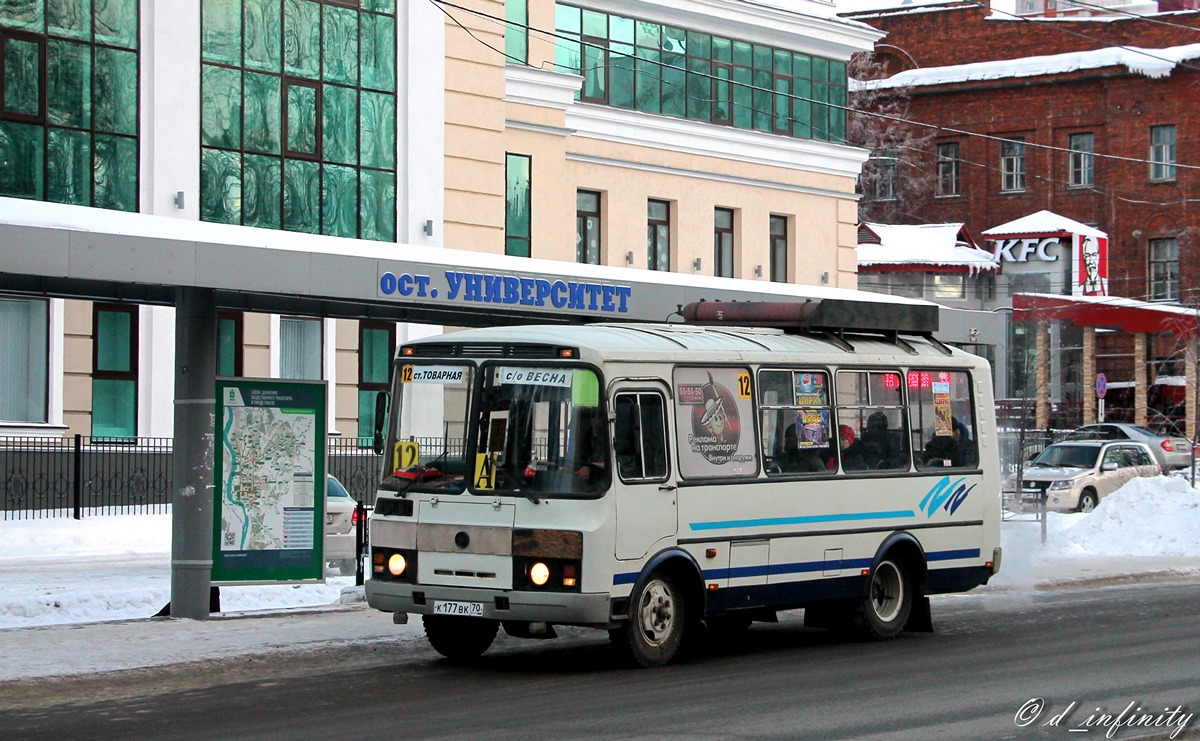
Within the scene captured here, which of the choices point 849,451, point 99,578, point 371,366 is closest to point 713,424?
point 849,451

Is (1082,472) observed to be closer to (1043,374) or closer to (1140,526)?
(1140,526)

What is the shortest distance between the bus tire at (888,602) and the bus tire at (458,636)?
140 inches

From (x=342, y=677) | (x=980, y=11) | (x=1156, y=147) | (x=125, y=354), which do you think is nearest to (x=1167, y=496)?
(x=125, y=354)

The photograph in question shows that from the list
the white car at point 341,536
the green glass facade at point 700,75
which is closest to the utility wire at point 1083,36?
the green glass facade at point 700,75

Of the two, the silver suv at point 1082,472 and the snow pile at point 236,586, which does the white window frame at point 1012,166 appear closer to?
the silver suv at point 1082,472

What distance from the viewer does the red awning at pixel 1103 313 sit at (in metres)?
67.6

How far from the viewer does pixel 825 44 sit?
45469 millimetres

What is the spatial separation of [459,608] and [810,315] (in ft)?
14.5

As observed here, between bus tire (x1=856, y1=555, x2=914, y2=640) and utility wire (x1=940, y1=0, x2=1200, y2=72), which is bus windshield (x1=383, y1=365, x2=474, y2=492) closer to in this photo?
bus tire (x1=856, y1=555, x2=914, y2=640)

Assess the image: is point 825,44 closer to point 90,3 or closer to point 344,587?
point 90,3

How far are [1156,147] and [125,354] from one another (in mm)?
58026

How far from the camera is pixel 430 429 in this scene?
13.3 m

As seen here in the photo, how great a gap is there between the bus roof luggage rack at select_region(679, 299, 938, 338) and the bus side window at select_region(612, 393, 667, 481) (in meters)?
2.41

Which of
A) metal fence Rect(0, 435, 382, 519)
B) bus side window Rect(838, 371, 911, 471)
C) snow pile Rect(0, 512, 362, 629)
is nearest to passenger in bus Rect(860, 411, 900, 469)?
bus side window Rect(838, 371, 911, 471)
